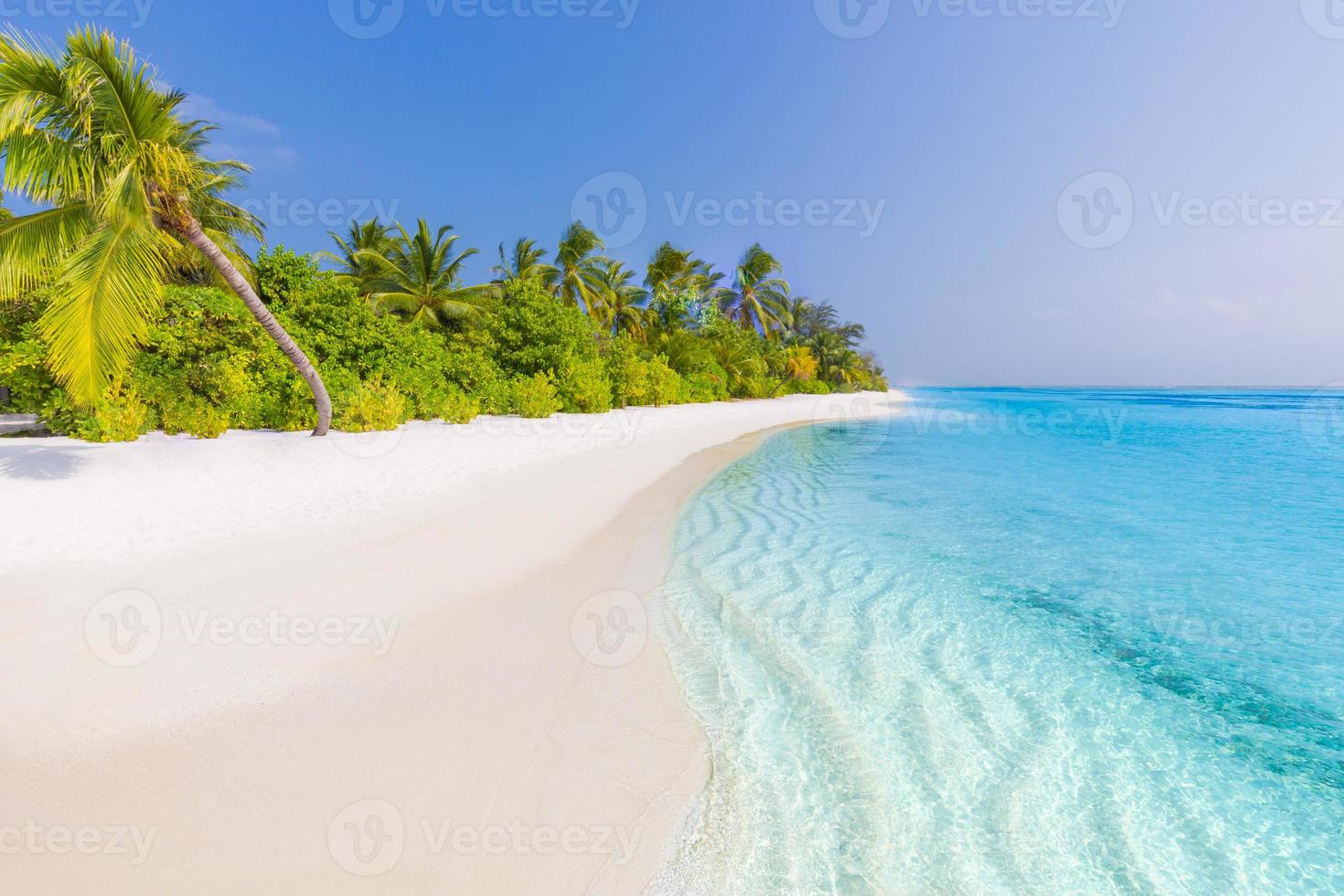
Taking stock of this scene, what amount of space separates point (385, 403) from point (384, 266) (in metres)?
12.6

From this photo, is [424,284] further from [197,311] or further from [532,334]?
[197,311]

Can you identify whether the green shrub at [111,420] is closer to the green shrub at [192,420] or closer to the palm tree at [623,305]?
the green shrub at [192,420]

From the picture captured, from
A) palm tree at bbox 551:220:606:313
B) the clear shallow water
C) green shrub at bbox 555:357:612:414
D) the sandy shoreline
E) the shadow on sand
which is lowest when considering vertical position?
the clear shallow water

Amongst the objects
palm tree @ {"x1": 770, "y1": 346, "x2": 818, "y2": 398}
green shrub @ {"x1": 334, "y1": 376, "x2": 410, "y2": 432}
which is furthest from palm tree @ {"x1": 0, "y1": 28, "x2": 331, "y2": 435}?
palm tree @ {"x1": 770, "y1": 346, "x2": 818, "y2": 398}

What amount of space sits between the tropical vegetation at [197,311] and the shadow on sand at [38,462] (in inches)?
40.6

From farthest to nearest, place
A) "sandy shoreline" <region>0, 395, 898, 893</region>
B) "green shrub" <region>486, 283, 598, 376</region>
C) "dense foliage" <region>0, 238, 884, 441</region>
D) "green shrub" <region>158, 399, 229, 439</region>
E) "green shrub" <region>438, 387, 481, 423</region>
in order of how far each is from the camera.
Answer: "green shrub" <region>486, 283, 598, 376</region> < "green shrub" <region>438, 387, 481, 423</region> < "green shrub" <region>158, 399, 229, 439</region> < "dense foliage" <region>0, 238, 884, 441</region> < "sandy shoreline" <region>0, 395, 898, 893</region>

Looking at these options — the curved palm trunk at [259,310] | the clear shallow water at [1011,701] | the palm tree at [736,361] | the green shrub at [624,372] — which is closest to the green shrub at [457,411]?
the curved palm trunk at [259,310]

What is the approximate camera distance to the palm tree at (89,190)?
7258 mm

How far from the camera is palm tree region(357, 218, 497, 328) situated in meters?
21.6

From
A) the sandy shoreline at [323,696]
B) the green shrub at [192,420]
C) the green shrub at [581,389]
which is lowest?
the sandy shoreline at [323,696]

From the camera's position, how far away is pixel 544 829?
2355 millimetres

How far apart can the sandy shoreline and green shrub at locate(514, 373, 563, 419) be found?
1040 centimetres

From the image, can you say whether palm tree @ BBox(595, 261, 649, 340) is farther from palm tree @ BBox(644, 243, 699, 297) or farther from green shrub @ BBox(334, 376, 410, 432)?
green shrub @ BBox(334, 376, 410, 432)

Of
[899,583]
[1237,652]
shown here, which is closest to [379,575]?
[899,583]
